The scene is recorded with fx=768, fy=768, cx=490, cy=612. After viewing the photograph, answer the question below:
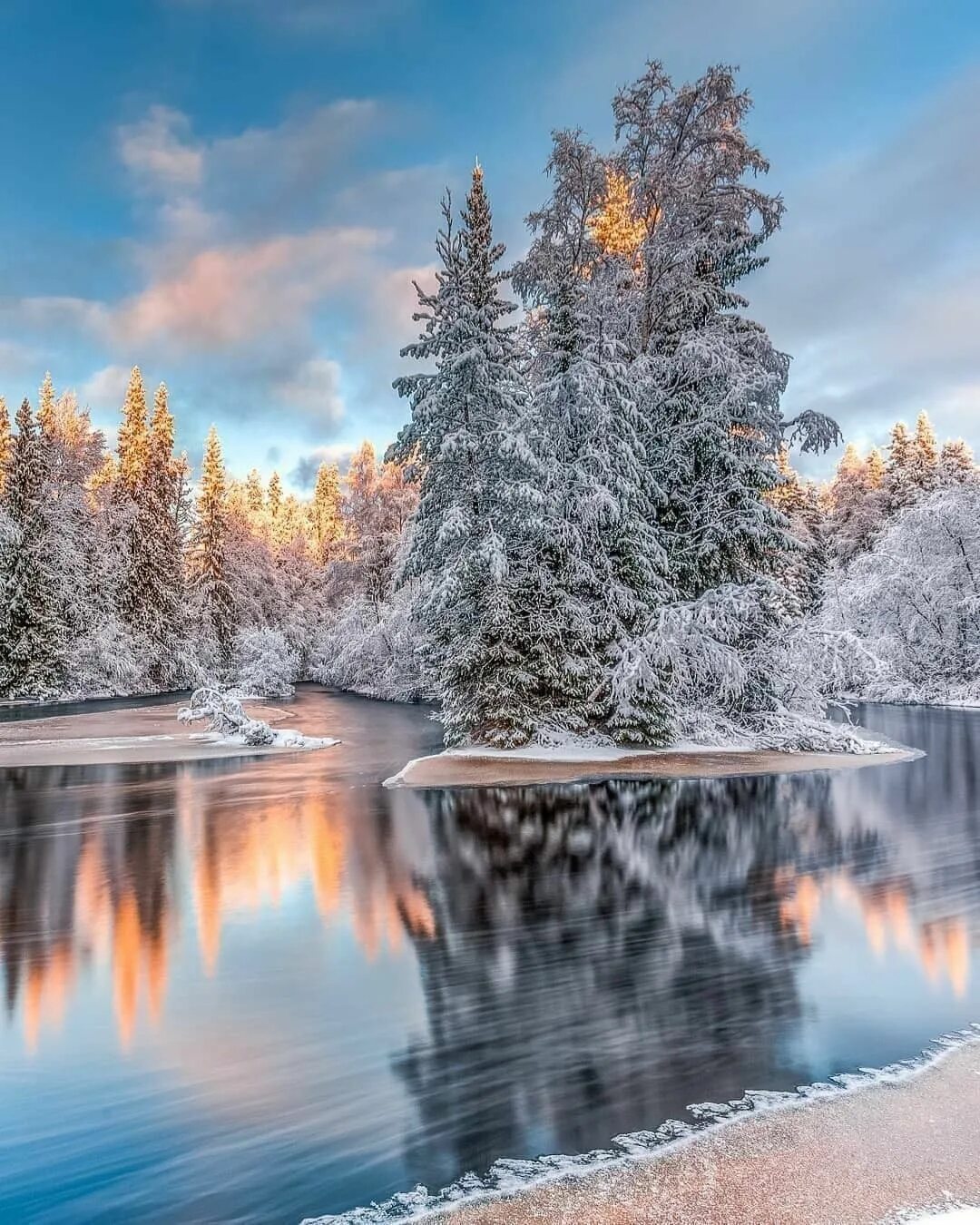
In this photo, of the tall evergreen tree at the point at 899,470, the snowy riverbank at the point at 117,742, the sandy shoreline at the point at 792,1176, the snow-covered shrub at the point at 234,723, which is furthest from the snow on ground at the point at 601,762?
the tall evergreen tree at the point at 899,470

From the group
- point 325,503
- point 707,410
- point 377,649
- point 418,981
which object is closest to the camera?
point 418,981

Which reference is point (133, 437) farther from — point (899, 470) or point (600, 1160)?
point (600, 1160)

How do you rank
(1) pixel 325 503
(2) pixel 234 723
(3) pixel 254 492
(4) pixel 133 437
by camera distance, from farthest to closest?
(3) pixel 254 492 → (1) pixel 325 503 → (4) pixel 133 437 → (2) pixel 234 723

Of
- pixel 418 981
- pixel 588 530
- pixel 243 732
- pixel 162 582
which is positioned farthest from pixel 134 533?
pixel 418 981

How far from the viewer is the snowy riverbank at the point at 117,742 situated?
15.5 metres

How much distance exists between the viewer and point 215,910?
6715mm

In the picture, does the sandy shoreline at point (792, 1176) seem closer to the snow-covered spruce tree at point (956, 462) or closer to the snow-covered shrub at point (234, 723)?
the snow-covered shrub at point (234, 723)

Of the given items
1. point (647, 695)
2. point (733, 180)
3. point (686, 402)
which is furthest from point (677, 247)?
point (647, 695)

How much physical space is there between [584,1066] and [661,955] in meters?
1.68

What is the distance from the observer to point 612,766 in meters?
13.6

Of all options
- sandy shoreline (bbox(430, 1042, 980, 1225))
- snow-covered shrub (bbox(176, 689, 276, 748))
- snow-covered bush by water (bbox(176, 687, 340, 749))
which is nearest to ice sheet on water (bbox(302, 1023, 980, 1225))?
sandy shoreline (bbox(430, 1042, 980, 1225))

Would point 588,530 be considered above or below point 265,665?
above

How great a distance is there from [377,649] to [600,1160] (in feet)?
95.8

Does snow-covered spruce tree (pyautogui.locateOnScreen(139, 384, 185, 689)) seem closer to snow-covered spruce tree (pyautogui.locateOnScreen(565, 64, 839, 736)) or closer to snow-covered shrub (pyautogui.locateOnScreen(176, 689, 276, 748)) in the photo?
snow-covered shrub (pyautogui.locateOnScreen(176, 689, 276, 748))
